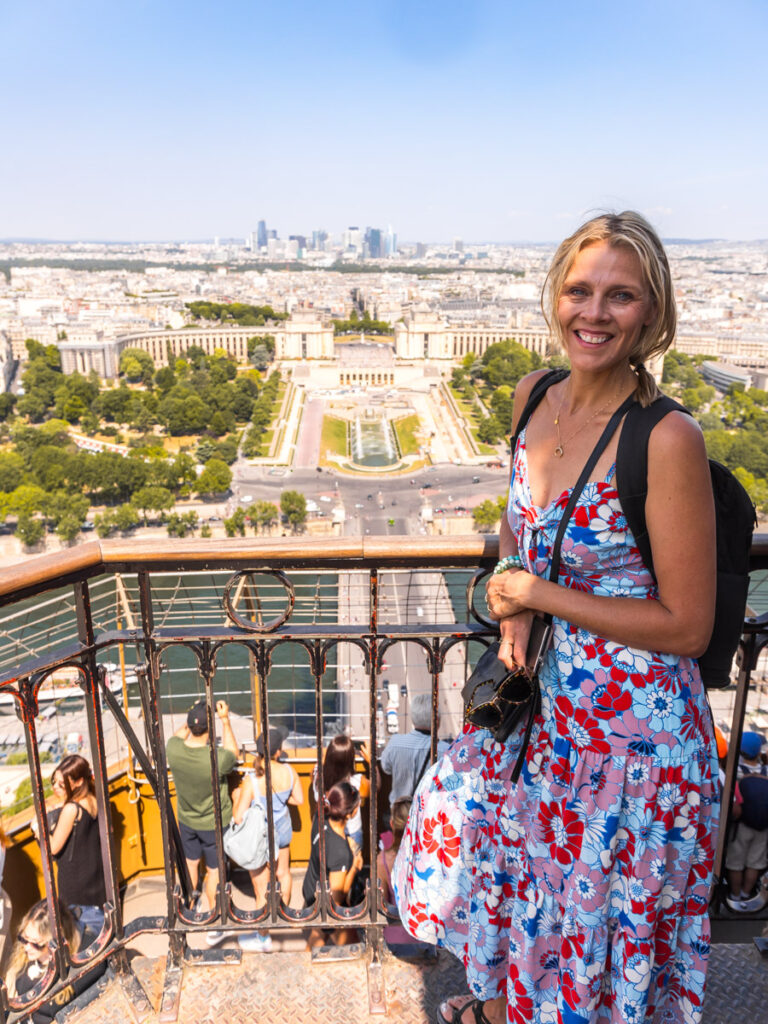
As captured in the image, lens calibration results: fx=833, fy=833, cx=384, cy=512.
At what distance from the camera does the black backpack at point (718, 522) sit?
0.96 metres

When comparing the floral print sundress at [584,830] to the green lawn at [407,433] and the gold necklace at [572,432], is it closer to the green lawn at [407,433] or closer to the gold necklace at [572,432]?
the gold necklace at [572,432]

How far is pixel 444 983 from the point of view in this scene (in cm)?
152

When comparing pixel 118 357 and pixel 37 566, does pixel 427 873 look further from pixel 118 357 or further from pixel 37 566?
pixel 118 357

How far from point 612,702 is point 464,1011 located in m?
0.72

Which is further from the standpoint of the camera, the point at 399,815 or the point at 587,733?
the point at 399,815

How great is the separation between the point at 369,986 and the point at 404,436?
3052 cm

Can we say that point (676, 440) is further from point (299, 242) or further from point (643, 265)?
point (299, 242)

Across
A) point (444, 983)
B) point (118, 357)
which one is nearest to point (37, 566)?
point (444, 983)

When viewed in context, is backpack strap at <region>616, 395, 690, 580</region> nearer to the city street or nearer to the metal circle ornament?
the metal circle ornament

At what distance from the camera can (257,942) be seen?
7.14 feet

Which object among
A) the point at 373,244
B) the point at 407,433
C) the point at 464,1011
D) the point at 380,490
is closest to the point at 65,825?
the point at 464,1011

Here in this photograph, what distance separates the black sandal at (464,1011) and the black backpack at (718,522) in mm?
689

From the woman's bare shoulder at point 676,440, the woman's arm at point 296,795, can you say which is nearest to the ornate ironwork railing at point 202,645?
the woman's bare shoulder at point 676,440

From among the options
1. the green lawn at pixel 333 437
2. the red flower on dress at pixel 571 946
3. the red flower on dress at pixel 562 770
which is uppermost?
the red flower on dress at pixel 562 770
